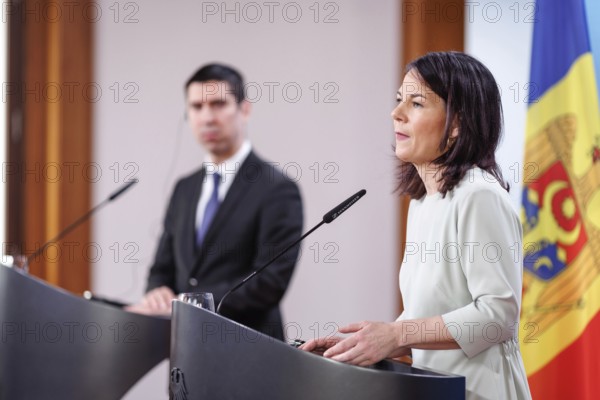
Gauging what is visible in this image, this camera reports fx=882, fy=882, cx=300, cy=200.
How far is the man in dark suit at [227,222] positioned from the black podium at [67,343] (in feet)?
1.91

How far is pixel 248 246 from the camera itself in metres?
3.38

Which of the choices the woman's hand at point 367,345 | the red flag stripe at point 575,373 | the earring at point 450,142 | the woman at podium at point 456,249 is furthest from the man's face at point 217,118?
the woman's hand at point 367,345

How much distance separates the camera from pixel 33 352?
246 cm

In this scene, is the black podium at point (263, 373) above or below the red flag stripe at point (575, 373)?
above

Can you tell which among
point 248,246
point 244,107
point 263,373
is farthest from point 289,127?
point 263,373

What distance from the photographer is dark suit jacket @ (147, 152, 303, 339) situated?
3.24 metres

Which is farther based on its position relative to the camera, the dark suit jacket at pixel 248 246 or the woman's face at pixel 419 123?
the dark suit jacket at pixel 248 246

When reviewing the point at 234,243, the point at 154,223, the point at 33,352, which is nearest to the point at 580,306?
the point at 234,243

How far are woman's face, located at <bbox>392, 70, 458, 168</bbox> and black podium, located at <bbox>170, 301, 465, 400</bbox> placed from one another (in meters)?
0.45

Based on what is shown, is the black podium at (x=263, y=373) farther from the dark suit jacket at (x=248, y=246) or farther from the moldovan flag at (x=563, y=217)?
the dark suit jacket at (x=248, y=246)

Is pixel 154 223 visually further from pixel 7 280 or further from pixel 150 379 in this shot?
pixel 7 280

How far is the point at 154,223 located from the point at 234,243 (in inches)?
44.7

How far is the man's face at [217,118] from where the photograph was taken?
3.54 metres

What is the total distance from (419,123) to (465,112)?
0.10 metres
